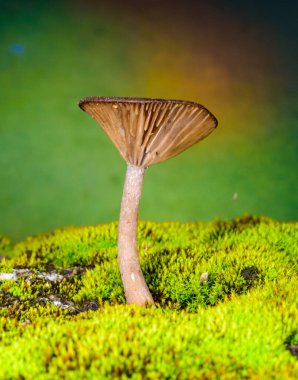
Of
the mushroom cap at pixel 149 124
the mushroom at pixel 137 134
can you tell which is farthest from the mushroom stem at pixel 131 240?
the mushroom cap at pixel 149 124

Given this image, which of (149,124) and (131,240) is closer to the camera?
(149,124)

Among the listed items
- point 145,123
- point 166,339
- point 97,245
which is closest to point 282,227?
point 97,245

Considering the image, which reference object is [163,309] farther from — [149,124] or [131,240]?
[149,124]

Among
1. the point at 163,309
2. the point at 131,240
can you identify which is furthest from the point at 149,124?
the point at 163,309

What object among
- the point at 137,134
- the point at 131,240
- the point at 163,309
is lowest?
the point at 163,309

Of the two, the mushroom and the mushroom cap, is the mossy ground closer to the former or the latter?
the mushroom

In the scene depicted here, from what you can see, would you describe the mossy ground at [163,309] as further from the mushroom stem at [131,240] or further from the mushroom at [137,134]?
the mushroom at [137,134]
